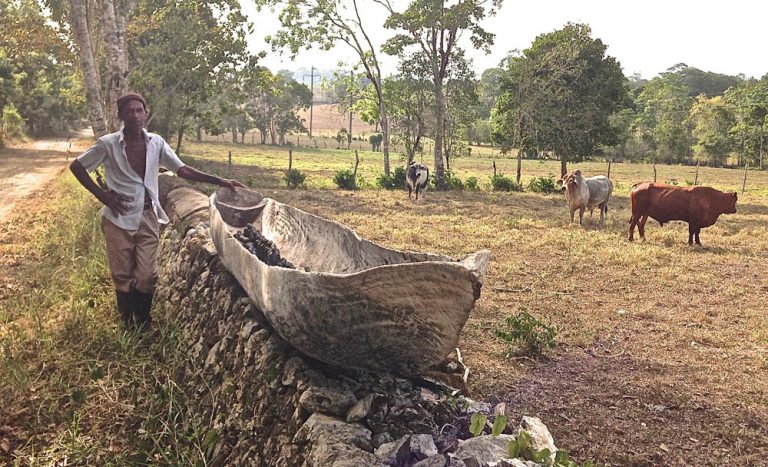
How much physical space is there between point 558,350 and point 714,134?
144 feet

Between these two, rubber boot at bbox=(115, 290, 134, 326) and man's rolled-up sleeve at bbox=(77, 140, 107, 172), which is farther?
rubber boot at bbox=(115, 290, 134, 326)

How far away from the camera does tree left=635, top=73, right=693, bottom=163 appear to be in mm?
45688

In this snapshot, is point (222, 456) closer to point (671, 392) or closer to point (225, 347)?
point (225, 347)

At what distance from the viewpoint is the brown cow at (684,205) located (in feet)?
33.4

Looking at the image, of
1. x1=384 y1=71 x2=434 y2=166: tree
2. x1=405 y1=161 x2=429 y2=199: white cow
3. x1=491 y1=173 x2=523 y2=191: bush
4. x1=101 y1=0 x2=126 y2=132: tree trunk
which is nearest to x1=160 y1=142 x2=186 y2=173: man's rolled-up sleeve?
x1=101 y1=0 x2=126 y2=132: tree trunk

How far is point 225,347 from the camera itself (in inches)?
136

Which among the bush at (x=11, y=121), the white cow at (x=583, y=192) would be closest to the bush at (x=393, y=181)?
the white cow at (x=583, y=192)

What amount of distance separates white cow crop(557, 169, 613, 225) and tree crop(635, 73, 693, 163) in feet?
123

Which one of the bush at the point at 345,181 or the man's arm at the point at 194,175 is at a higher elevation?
the man's arm at the point at 194,175

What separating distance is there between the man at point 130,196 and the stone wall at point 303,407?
558 millimetres

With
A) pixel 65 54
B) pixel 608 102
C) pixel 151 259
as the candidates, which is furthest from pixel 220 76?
pixel 151 259

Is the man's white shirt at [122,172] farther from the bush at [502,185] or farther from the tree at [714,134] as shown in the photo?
the tree at [714,134]

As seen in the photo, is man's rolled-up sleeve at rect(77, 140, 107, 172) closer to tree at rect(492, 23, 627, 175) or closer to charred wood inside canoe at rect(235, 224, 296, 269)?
charred wood inside canoe at rect(235, 224, 296, 269)

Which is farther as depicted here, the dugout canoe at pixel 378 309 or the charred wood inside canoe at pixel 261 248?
the charred wood inside canoe at pixel 261 248
